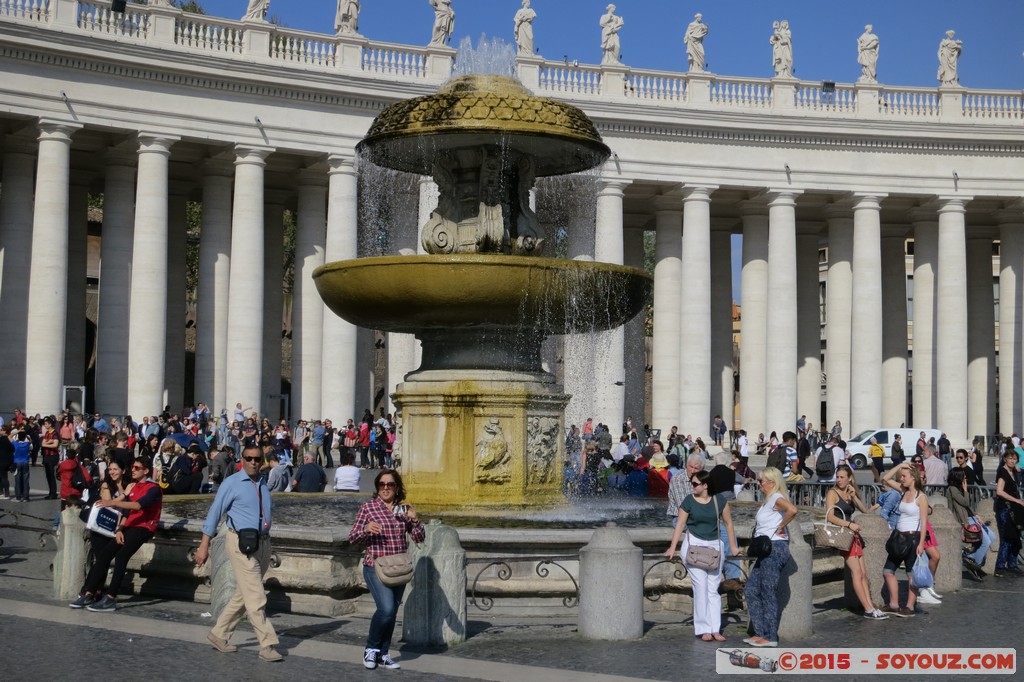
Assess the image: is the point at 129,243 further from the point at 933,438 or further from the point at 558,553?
the point at 558,553

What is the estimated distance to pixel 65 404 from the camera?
46062 millimetres

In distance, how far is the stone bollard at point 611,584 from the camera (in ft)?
46.4

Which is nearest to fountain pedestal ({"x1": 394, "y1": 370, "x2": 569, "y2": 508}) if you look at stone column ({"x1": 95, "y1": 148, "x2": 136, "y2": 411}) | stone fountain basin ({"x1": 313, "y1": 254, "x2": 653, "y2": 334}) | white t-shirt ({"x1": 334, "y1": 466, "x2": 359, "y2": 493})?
stone fountain basin ({"x1": 313, "y1": 254, "x2": 653, "y2": 334})

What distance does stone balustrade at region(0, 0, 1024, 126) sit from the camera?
4738cm

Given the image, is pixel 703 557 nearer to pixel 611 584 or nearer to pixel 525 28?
pixel 611 584

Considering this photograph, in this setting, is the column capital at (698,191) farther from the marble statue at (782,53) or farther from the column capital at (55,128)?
the column capital at (55,128)

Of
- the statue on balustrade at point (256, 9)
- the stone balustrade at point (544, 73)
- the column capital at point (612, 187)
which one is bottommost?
the column capital at point (612, 187)

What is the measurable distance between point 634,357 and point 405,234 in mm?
14218

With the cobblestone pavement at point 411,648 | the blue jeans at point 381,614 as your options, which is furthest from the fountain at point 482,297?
the blue jeans at point 381,614

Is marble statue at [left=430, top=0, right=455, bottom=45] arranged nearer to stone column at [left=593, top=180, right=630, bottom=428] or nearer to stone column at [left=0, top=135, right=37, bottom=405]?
stone column at [left=593, top=180, right=630, bottom=428]

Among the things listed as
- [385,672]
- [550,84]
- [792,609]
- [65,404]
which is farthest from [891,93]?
[385,672]

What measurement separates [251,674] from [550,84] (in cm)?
4356

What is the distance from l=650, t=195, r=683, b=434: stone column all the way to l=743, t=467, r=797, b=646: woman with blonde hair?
41853 mm

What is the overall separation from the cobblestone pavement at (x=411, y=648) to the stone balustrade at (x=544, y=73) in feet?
110
